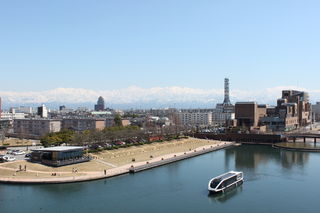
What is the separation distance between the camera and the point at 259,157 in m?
50.9

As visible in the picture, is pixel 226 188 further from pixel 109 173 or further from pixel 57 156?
pixel 57 156

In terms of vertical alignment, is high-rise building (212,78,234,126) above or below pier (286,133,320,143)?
above

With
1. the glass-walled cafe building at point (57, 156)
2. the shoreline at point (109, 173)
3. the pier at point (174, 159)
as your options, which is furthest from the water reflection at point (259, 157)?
the glass-walled cafe building at point (57, 156)

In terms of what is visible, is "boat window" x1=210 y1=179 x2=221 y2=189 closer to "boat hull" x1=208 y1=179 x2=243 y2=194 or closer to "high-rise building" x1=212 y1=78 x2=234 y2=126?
"boat hull" x1=208 y1=179 x2=243 y2=194

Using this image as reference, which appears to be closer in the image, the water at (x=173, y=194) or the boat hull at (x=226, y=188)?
the water at (x=173, y=194)

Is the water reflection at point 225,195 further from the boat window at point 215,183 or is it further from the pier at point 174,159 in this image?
the pier at point 174,159

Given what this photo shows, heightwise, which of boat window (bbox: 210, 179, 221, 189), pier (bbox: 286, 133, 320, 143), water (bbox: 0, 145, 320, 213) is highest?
pier (bbox: 286, 133, 320, 143)

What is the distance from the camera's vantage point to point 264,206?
26.0 m

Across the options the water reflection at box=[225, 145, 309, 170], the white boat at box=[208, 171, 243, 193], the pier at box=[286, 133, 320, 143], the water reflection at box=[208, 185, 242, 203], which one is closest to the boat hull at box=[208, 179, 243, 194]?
the white boat at box=[208, 171, 243, 193]

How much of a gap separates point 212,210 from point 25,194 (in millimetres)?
14235

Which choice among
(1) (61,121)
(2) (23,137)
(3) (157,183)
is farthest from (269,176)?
(1) (61,121)

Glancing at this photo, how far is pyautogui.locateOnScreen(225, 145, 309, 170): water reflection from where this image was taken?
1738 inches

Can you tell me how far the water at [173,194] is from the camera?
83.1 feet

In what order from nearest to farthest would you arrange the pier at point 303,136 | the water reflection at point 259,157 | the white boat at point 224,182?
the white boat at point 224,182
the water reflection at point 259,157
the pier at point 303,136
